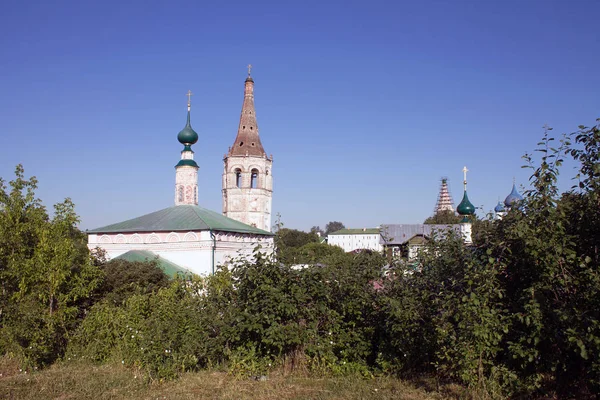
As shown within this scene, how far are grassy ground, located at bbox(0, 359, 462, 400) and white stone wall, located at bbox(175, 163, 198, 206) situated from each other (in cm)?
1647

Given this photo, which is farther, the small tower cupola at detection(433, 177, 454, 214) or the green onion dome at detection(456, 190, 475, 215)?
the small tower cupola at detection(433, 177, 454, 214)

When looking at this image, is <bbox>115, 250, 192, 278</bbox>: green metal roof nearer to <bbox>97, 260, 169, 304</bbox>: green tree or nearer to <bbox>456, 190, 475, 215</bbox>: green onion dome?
<bbox>97, 260, 169, 304</bbox>: green tree

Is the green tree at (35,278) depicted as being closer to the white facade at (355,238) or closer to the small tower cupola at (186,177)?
the small tower cupola at (186,177)

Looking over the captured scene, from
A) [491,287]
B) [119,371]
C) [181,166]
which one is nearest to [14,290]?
[119,371]

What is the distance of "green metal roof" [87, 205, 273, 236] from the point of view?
18625mm

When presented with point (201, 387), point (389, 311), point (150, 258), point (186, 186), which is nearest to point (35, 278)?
point (201, 387)

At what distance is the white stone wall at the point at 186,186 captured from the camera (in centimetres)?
2256

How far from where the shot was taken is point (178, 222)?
19.3 m

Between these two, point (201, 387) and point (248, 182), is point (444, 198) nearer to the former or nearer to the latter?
point (248, 182)


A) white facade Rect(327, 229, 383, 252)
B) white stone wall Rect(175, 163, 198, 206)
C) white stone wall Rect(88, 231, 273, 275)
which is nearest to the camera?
white stone wall Rect(88, 231, 273, 275)

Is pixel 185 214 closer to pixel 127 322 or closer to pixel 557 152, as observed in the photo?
pixel 127 322

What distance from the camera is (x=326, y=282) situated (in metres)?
5.97

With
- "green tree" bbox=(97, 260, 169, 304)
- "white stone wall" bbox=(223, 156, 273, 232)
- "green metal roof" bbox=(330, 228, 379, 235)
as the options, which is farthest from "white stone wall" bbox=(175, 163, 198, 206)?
"green metal roof" bbox=(330, 228, 379, 235)

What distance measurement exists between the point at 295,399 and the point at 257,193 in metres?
27.4
